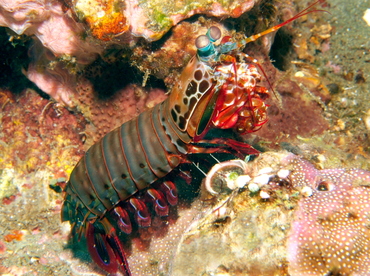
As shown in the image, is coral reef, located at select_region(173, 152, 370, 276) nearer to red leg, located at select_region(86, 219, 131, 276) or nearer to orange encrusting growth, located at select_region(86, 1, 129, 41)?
red leg, located at select_region(86, 219, 131, 276)

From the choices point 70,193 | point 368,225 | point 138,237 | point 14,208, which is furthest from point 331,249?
point 14,208

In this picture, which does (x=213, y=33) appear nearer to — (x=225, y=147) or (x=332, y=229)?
(x=225, y=147)

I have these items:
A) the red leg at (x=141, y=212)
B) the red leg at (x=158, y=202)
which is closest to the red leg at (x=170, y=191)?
the red leg at (x=158, y=202)

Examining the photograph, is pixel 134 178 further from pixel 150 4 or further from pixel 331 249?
pixel 331 249

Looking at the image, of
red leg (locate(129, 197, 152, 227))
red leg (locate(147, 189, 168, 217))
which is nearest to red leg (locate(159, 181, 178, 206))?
red leg (locate(147, 189, 168, 217))

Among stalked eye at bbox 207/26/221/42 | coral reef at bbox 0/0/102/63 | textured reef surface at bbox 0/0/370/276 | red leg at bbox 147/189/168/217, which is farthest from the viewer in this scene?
red leg at bbox 147/189/168/217

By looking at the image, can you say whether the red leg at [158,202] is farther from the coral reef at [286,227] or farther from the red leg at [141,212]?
the coral reef at [286,227]
